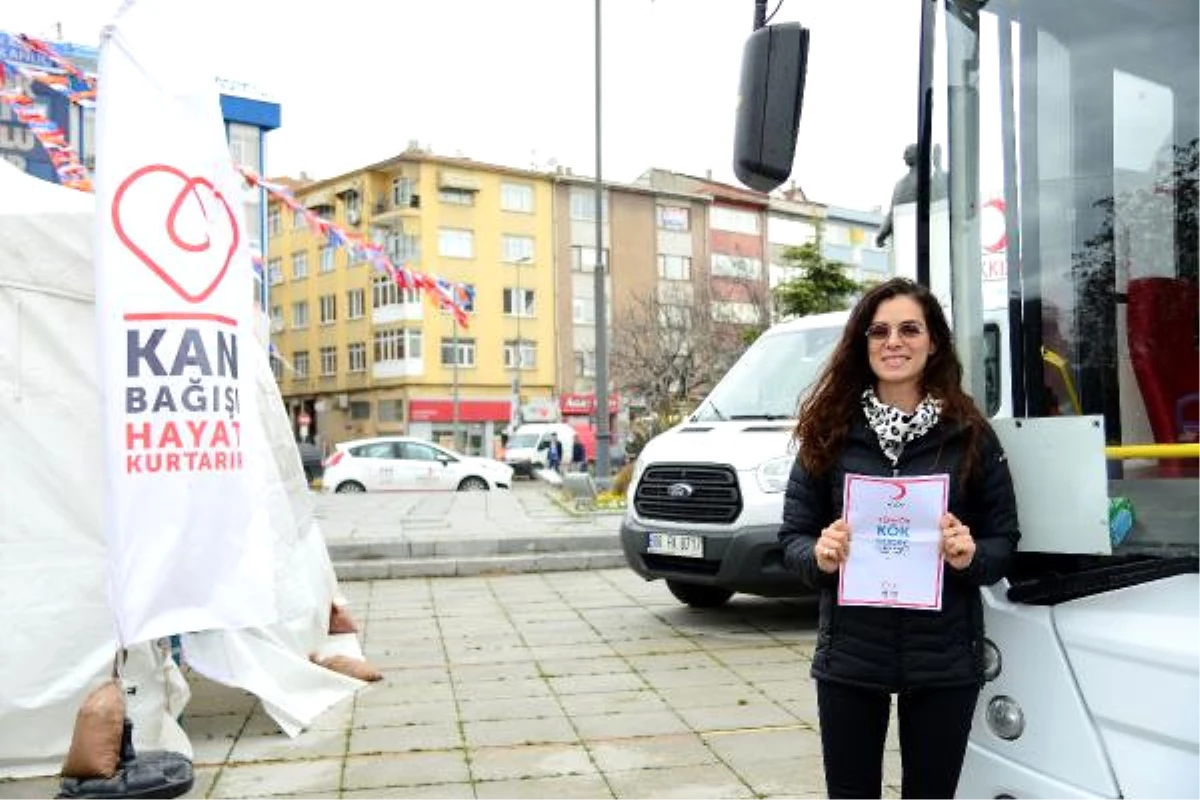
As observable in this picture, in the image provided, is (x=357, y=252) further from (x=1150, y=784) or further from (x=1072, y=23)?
(x=1150, y=784)

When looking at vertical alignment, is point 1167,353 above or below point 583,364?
below

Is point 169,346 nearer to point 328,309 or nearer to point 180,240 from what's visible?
point 180,240

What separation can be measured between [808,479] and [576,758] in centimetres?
271

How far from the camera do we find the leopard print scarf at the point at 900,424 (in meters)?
2.69

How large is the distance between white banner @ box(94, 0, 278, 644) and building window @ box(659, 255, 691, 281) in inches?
2357

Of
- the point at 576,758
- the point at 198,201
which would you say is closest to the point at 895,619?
the point at 576,758

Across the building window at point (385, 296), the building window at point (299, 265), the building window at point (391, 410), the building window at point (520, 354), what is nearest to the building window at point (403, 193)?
the building window at point (385, 296)

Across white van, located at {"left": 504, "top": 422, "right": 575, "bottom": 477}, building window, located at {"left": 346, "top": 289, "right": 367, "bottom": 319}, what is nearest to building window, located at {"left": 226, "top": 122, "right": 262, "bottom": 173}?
white van, located at {"left": 504, "top": 422, "right": 575, "bottom": 477}

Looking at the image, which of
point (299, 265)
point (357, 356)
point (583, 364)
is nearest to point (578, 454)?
point (583, 364)

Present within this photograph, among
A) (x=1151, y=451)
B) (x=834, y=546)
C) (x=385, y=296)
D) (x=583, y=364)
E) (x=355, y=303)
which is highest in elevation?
(x=385, y=296)

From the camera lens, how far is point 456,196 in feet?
191

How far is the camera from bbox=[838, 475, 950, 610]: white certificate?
2584 mm

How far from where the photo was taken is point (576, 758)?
507 centimetres

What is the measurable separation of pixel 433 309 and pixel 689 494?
50.2m
